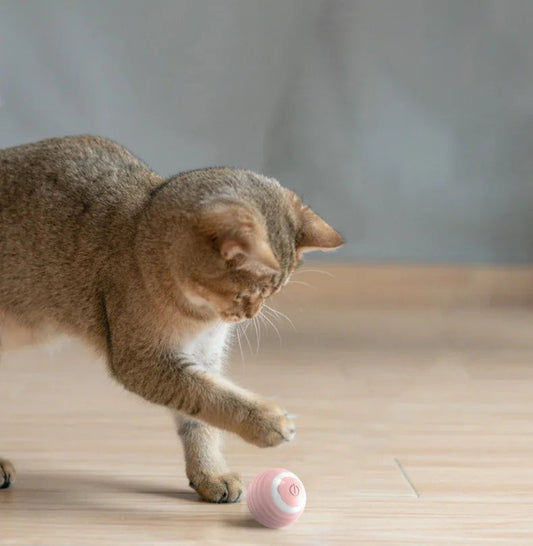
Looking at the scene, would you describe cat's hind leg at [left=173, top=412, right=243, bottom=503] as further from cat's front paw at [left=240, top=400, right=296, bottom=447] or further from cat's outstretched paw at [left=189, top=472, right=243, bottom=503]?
cat's front paw at [left=240, top=400, right=296, bottom=447]

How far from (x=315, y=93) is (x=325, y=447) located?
1.46 m

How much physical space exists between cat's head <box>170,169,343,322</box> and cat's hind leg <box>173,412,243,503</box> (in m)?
0.26

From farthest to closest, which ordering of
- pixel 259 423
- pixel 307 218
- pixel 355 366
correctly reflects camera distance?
pixel 355 366, pixel 307 218, pixel 259 423

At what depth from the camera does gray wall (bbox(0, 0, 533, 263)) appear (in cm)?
288

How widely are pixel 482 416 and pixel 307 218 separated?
779mm

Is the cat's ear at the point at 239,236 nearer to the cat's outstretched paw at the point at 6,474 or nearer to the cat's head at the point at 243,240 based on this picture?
the cat's head at the point at 243,240

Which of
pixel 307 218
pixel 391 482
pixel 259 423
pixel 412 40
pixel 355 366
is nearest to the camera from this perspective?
pixel 259 423

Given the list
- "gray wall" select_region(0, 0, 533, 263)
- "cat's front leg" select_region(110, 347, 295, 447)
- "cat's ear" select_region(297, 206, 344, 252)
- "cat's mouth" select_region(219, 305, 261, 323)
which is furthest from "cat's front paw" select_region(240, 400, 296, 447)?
"gray wall" select_region(0, 0, 533, 263)

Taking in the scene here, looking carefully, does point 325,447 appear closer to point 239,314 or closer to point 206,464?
point 206,464

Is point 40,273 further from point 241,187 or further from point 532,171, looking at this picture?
point 532,171

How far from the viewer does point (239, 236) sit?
136 centimetres

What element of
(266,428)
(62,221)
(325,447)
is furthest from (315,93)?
(266,428)

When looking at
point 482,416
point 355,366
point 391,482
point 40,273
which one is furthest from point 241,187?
point 355,366

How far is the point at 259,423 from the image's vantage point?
4.70ft
